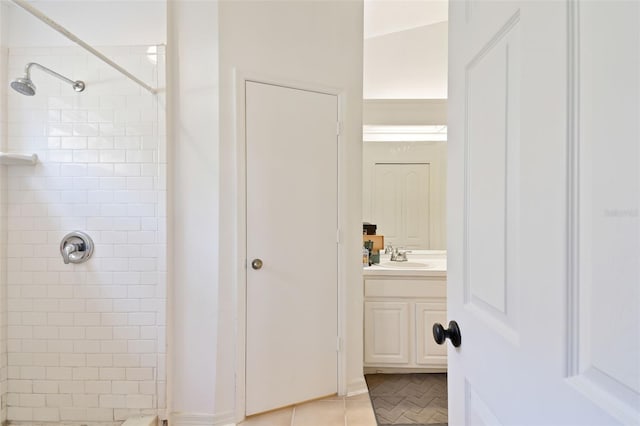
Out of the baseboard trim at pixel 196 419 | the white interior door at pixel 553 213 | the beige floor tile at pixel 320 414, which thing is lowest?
the beige floor tile at pixel 320 414

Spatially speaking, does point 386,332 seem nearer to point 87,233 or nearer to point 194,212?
point 194,212

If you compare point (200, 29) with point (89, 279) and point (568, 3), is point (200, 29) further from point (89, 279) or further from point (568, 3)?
point (568, 3)

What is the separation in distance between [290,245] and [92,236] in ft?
3.65

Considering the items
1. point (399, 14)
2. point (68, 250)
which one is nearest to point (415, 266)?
point (399, 14)

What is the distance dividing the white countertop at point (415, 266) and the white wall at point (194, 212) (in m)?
1.13

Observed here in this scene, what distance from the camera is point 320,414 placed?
2.02 m

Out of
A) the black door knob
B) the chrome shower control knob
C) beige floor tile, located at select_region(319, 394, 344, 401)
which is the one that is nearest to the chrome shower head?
the chrome shower control knob

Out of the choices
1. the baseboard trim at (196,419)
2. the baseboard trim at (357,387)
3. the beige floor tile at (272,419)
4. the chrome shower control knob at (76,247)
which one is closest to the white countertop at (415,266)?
the baseboard trim at (357,387)

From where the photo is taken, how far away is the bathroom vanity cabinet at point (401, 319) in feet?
8.18

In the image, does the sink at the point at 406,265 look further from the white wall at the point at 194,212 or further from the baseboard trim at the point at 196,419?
the baseboard trim at the point at 196,419

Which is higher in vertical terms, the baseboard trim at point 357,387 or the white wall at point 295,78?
the white wall at point 295,78

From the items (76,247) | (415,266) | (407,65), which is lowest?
(415,266)

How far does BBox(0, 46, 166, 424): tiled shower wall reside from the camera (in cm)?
179

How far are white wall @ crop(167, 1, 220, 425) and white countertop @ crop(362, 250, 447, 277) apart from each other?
44.6 inches
